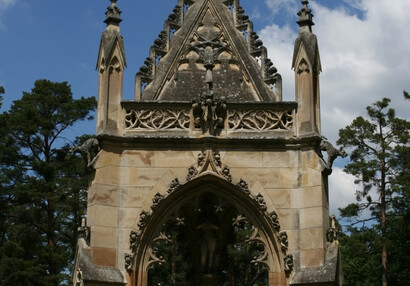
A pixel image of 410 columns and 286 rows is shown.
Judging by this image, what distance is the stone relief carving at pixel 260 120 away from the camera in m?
14.3

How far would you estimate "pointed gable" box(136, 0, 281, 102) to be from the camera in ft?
49.9

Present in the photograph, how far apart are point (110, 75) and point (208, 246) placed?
12.5 ft

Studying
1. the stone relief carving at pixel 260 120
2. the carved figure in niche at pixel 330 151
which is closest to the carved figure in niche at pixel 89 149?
the stone relief carving at pixel 260 120

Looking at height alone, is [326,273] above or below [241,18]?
below

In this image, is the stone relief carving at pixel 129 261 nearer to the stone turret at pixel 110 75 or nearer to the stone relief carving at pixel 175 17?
the stone turret at pixel 110 75

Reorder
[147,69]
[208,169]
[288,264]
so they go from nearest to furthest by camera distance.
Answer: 1. [288,264]
2. [208,169]
3. [147,69]

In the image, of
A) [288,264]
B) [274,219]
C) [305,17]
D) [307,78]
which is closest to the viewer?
[288,264]

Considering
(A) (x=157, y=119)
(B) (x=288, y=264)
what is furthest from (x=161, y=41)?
(B) (x=288, y=264)

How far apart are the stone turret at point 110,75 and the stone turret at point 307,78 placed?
3149mm

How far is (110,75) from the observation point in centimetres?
1445

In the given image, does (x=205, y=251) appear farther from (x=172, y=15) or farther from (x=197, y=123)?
(x=172, y=15)

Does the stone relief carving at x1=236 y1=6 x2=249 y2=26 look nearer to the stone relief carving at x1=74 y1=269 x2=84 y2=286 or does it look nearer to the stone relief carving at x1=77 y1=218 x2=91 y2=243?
the stone relief carving at x1=77 y1=218 x2=91 y2=243

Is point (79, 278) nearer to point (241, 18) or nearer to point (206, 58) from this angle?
point (206, 58)

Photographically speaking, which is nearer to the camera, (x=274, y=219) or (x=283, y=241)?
(x=283, y=241)
